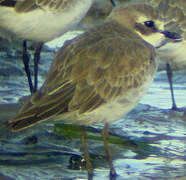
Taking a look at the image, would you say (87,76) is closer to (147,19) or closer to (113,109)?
(113,109)

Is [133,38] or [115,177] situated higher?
[133,38]

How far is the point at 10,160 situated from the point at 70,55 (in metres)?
0.94

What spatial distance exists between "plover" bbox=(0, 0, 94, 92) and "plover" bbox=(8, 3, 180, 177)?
153cm

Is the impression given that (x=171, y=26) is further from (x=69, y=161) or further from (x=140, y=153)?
(x=69, y=161)

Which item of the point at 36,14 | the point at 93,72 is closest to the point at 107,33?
the point at 93,72

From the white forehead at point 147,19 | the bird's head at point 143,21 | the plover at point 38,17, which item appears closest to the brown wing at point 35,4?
the plover at point 38,17

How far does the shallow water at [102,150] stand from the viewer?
4312 mm

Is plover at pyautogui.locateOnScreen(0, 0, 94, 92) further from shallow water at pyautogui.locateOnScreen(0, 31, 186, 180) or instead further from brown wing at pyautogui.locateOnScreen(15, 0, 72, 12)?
shallow water at pyautogui.locateOnScreen(0, 31, 186, 180)

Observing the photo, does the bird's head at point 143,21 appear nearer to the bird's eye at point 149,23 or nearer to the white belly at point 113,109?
the bird's eye at point 149,23

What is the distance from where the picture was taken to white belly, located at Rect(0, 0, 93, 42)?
6.12 metres

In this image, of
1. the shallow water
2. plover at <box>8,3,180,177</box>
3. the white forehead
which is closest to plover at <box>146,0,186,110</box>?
the shallow water

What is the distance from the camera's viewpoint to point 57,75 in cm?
436

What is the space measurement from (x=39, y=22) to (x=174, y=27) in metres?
1.50

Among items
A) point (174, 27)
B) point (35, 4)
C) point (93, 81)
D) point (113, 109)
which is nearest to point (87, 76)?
point (93, 81)
